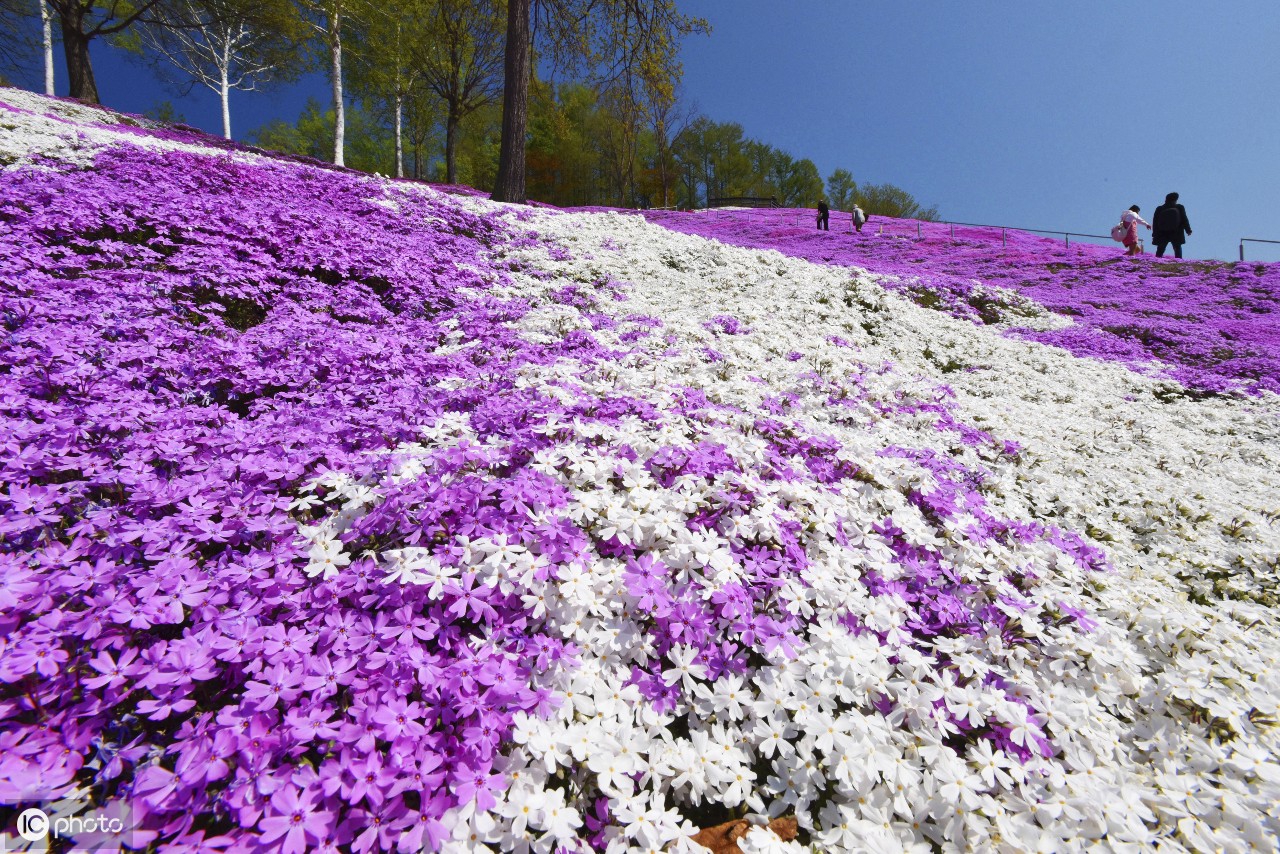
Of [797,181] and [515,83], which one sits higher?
[797,181]

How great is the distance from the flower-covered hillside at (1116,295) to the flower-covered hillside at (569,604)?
6.39 meters

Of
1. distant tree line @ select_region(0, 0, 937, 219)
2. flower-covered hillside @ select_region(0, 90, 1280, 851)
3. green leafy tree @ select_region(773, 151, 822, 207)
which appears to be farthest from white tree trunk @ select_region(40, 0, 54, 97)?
green leafy tree @ select_region(773, 151, 822, 207)

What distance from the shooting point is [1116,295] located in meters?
15.3

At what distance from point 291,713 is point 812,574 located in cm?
246

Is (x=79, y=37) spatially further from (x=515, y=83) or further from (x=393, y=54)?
(x=515, y=83)

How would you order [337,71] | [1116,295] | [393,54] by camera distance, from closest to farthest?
[1116,295]
[337,71]
[393,54]

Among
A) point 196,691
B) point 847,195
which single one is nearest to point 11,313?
point 196,691

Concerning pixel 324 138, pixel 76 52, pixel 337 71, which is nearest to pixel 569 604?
pixel 337 71

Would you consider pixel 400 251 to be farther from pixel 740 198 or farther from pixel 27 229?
pixel 740 198

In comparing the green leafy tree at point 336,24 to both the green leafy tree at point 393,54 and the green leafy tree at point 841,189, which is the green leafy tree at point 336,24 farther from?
the green leafy tree at point 841,189

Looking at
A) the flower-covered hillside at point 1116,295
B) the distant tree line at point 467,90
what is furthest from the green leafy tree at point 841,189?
the flower-covered hillside at point 1116,295

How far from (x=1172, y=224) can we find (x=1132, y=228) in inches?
44.5

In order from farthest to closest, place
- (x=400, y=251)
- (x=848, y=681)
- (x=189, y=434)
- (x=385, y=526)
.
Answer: (x=400, y=251) < (x=189, y=434) < (x=385, y=526) < (x=848, y=681)

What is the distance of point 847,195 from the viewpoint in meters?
66.1
